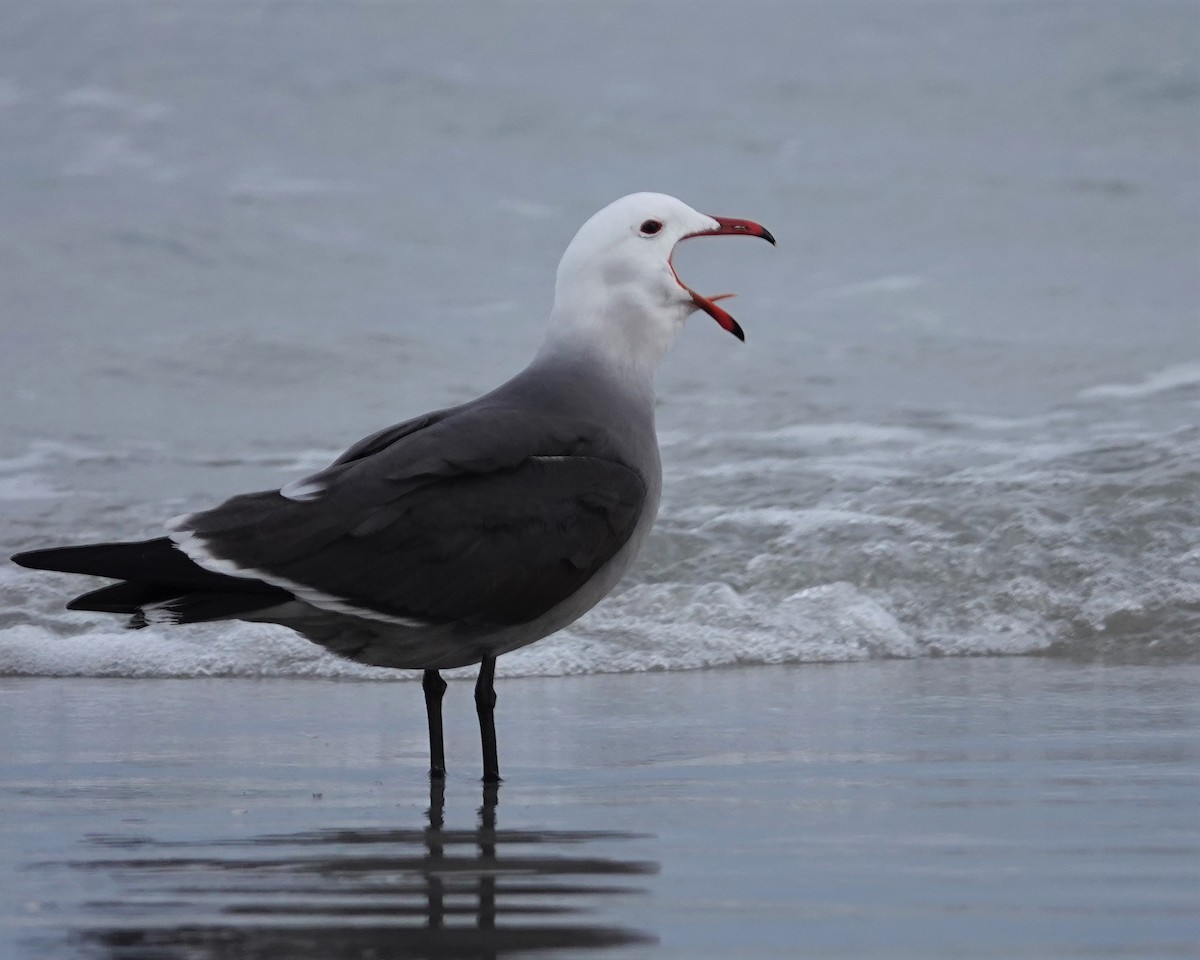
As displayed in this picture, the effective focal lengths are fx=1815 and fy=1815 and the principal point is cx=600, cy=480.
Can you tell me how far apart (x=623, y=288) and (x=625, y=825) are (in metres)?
1.29

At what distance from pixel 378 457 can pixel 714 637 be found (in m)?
2.74

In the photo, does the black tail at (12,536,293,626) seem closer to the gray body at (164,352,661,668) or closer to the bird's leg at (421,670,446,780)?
the gray body at (164,352,661,668)

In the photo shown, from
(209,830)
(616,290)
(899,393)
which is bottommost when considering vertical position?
(209,830)

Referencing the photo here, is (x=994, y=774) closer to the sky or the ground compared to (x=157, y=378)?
closer to the ground

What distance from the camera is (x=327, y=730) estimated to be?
4.34m

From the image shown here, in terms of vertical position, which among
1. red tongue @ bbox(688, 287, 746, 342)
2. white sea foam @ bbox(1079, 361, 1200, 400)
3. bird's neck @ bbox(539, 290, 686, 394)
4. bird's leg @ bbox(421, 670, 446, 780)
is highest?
white sea foam @ bbox(1079, 361, 1200, 400)

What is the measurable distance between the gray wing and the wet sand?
0.37m

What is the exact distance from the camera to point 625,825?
289 cm

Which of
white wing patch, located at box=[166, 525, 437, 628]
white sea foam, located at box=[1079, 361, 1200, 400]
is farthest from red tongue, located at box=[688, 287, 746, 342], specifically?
white sea foam, located at box=[1079, 361, 1200, 400]

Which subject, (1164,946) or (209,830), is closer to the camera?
(1164,946)

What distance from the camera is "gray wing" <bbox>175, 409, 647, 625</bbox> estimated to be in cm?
313

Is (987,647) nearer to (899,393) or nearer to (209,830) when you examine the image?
(209,830)

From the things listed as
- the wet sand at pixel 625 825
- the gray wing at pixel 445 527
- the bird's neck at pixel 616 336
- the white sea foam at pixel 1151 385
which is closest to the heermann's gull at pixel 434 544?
the gray wing at pixel 445 527

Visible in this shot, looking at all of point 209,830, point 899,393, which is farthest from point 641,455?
point 899,393
